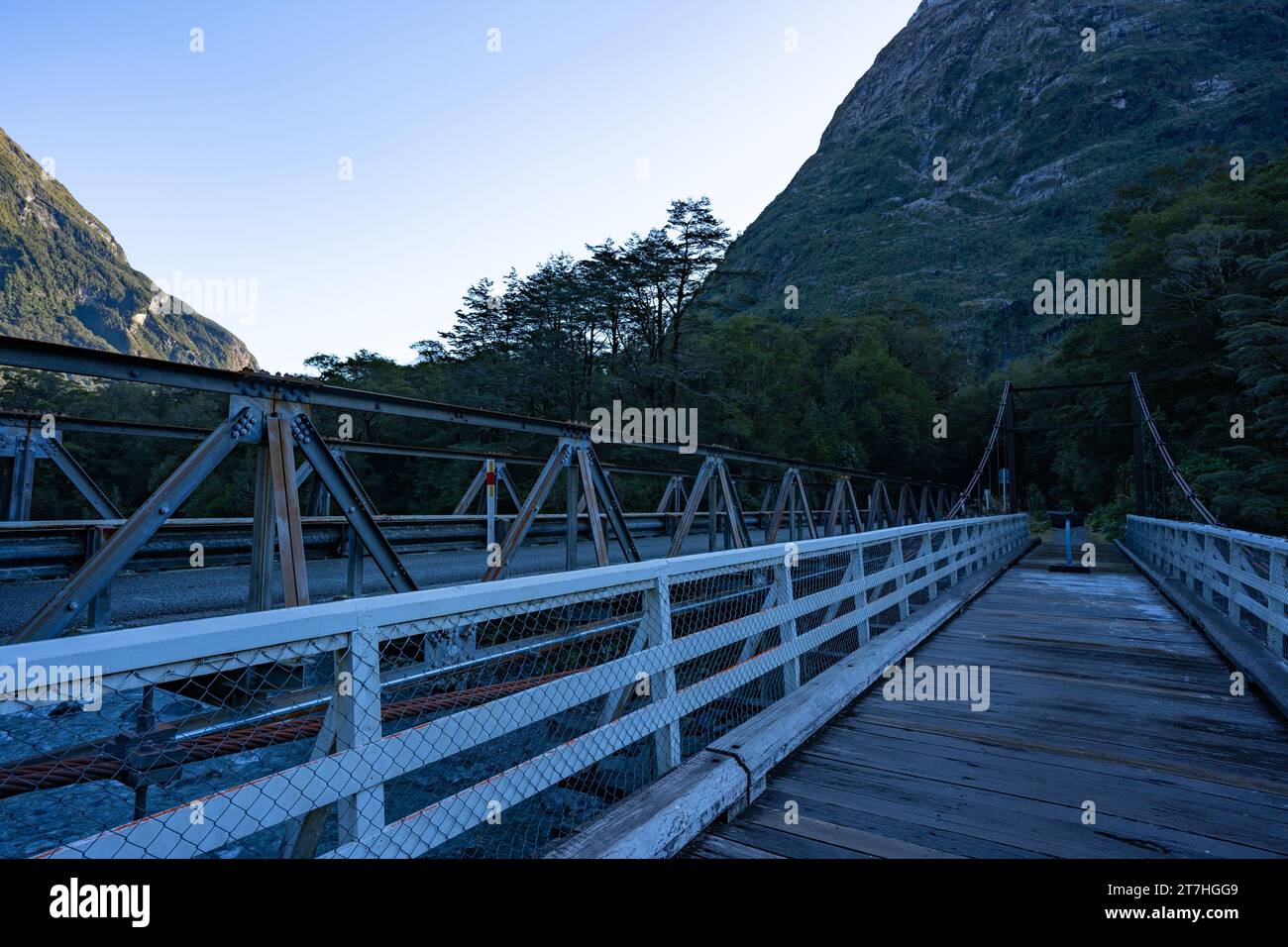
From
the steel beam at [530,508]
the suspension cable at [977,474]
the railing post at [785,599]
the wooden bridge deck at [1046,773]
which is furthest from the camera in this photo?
the suspension cable at [977,474]

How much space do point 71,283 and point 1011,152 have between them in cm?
20324

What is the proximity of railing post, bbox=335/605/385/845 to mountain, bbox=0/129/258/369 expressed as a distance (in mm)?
139035

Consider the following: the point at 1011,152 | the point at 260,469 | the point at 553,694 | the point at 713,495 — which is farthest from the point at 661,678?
the point at 1011,152

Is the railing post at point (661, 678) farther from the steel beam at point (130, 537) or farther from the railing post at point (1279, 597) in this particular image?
the railing post at point (1279, 597)

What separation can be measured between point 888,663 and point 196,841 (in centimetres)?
476

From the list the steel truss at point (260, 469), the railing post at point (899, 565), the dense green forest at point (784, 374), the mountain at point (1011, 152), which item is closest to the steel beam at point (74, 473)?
the steel truss at point (260, 469)

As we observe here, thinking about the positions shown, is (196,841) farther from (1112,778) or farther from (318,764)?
(1112,778)

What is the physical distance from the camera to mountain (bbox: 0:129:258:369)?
12581 centimetres

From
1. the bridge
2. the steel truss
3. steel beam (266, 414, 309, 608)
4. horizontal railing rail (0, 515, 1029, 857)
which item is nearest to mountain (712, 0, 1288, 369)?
the bridge

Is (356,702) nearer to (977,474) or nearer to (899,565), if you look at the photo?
(899,565)

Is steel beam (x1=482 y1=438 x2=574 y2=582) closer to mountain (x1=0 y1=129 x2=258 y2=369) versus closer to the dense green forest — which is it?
the dense green forest

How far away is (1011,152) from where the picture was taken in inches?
5605

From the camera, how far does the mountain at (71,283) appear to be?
4953 inches
